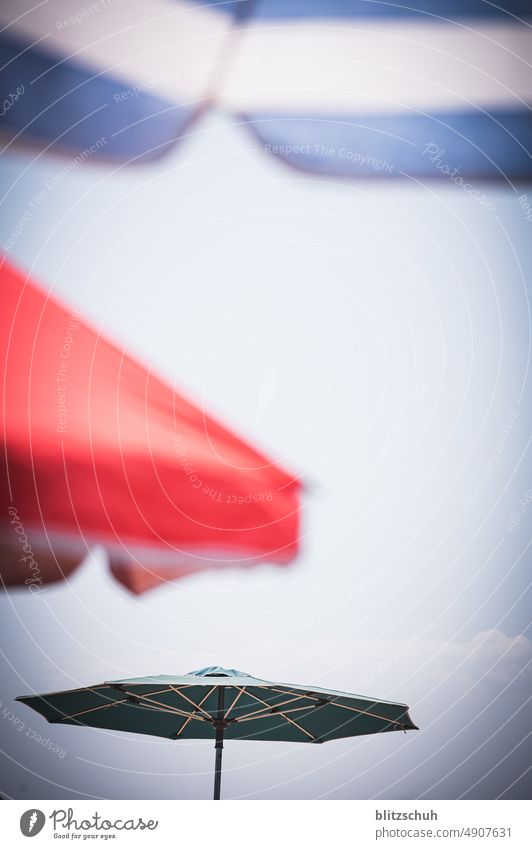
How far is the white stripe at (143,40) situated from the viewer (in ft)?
19.1

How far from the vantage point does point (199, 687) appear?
4.08 meters

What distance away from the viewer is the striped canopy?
19.2ft

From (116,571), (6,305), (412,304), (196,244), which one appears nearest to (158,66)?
(196,244)

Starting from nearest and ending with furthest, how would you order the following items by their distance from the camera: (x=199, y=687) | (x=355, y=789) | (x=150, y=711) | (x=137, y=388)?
(x=199, y=687), (x=150, y=711), (x=355, y=789), (x=137, y=388)

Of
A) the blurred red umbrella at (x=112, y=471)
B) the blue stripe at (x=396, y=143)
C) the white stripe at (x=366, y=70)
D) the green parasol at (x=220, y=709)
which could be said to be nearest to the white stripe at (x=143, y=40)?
the white stripe at (x=366, y=70)

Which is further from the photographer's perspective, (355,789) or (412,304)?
(412,304)

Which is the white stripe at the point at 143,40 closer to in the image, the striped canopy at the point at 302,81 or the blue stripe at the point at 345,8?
the striped canopy at the point at 302,81

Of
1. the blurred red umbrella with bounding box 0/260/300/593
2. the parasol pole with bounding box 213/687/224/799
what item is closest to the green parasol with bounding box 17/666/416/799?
the parasol pole with bounding box 213/687/224/799

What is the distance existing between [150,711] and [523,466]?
3.27m

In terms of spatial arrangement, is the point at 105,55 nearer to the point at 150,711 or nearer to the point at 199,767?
the point at 150,711
